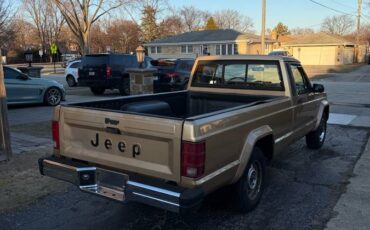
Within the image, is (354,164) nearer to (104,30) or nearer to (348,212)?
(348,212)

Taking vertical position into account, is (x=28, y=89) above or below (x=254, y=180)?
above

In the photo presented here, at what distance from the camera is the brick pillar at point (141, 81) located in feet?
36.0

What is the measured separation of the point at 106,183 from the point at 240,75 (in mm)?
2903

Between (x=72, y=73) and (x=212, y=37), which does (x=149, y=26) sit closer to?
(x=212, y=37)

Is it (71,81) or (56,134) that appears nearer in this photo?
(56,134)

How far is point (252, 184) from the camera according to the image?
4566 millimetres

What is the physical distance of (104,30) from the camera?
75.5 m

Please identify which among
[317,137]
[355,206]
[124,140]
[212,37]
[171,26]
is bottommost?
[355,206]

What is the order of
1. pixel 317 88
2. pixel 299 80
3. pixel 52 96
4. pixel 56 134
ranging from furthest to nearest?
pixel 52 96 < pixel 317 88 < pixel 299 80 < pixel 56 134

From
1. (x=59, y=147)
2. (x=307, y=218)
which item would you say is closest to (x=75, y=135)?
(x=59, y=147)

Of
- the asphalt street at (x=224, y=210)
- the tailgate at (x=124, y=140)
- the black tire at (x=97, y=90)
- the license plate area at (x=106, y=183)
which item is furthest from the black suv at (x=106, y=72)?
→ the license plate area at (x=106, y=183)

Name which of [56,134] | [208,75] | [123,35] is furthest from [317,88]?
[123,35]

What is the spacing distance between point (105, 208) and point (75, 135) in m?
1.00

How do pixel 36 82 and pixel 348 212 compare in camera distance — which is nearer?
pixel 348 212
